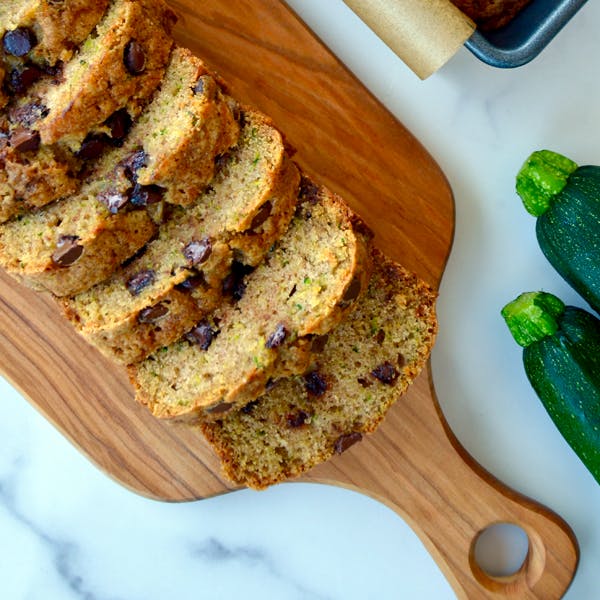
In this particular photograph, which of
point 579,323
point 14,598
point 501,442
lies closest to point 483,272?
point 579,323

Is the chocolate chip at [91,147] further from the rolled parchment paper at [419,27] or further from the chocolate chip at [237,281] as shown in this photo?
the rolled parchment paper at [419,27]

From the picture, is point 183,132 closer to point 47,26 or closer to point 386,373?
point 47,26

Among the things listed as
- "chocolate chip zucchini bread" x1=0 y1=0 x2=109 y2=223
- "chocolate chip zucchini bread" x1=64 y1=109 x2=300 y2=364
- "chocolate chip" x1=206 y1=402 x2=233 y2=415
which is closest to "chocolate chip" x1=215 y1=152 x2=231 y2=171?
"chocolate chip zucchini bread" x1=64 y1=109 x2=300 y2=364

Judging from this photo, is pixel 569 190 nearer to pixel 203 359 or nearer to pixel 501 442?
pixel 501 442

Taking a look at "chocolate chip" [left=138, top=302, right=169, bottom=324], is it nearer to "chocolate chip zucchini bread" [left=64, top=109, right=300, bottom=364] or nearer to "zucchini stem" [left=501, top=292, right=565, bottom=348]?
"chocolate chip zucchini bread" [left=64, top=109, right=300, bottom=364]

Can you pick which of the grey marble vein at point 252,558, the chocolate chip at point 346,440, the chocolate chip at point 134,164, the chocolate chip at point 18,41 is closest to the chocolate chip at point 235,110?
the chocolate chip at point 134,164

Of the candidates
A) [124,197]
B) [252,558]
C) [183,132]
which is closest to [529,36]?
[183,132]
